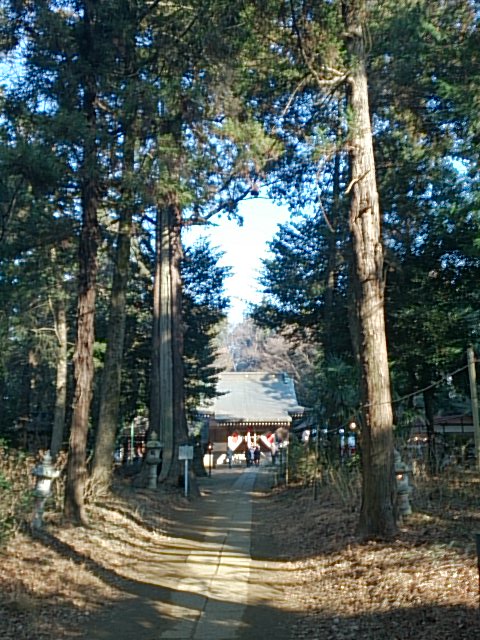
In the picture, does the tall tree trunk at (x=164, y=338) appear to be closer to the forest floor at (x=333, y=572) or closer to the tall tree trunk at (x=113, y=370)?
the tall tree trunk at (x=113, y=370)

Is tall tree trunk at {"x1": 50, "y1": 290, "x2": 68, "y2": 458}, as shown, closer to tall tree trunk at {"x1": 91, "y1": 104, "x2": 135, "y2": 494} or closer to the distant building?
tall tree trunk at {"x1": 91, "y1": 104, "x2": 135, "y2": 494}

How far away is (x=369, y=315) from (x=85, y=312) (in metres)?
5.10

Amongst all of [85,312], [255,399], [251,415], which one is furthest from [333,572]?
[255,399]

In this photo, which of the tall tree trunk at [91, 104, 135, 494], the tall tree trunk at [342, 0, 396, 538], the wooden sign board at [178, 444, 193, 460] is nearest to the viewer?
the tall tree trunk at [342, 0, 396, 538]

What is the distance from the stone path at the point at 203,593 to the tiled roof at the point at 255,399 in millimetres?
32222

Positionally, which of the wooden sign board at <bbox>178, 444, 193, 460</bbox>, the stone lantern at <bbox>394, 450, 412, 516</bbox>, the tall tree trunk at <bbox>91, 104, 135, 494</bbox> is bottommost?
the stone lantern at <bbox>394, 450, 412, 516</bbox>

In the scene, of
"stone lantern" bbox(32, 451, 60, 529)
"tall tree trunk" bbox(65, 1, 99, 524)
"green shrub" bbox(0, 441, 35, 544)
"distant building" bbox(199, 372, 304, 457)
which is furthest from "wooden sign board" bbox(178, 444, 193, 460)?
"distant building" bbox(199, 372, 304, 457)

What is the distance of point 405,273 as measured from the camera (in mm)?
17859

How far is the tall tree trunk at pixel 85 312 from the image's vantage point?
11781 millimetres

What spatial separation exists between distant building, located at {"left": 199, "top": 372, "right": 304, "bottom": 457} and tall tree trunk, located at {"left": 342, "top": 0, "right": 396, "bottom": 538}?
3413cm

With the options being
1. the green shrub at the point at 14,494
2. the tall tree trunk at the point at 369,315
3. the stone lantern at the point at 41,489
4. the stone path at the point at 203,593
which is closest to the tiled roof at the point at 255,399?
the green shrub at the point at 14,494

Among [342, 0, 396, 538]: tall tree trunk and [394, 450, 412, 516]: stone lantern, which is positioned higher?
[342, 0, 396, 538]: tall tree trunk

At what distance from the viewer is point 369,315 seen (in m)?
9.85

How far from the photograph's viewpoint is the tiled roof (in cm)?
4638
